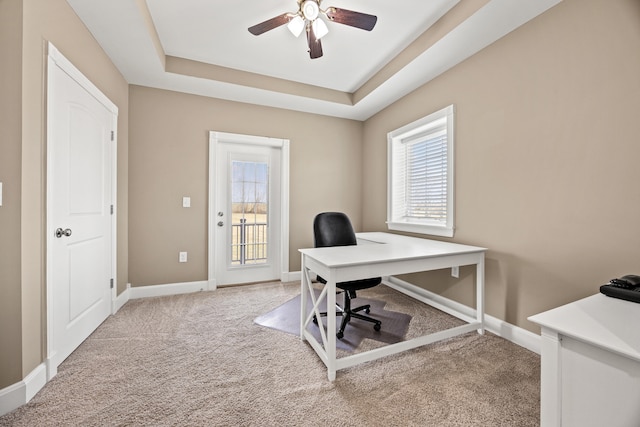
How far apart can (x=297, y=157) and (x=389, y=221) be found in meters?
1.63

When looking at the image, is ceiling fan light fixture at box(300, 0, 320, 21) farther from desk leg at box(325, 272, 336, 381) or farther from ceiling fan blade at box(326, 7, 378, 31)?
desk leg at box(325, 272, 336, 381)

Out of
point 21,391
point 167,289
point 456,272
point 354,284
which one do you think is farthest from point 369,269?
point 167,289

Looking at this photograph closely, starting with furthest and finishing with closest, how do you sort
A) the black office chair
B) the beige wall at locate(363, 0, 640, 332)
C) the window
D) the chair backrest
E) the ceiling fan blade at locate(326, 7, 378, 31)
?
the window, the chair backrest, the black office chair, the ceiling fan blade at locate(326, 7, 378, 31), the beige wall at locate(363, 0, 640, 332)

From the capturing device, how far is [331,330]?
5.28 ft

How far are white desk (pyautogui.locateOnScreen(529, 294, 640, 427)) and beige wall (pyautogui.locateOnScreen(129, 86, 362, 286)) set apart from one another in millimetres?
3143

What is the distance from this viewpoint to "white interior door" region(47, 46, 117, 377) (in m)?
1.68

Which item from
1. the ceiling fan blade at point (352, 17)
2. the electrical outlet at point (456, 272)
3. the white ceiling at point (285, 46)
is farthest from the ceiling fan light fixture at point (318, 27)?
the electrical outlet at point (456, 272)

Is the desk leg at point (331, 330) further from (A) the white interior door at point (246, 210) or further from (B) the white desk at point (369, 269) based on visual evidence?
(A) the white interior door at point (246, 210)

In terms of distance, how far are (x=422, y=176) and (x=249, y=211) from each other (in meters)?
2.35

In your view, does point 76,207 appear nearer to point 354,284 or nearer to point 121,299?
point 121,299

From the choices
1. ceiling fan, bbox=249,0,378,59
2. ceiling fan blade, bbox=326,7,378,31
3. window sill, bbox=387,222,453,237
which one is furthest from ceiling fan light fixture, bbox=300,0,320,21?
window sill, bbox=387,222,453,237

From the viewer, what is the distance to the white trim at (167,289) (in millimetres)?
3072

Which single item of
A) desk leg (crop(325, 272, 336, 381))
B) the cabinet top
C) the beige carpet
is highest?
the cabinet top

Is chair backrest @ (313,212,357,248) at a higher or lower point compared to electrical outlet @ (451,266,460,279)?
higher
